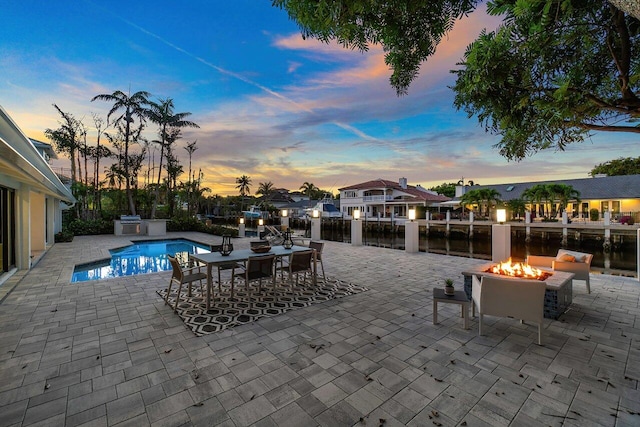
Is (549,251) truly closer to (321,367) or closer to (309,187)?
(321,367)

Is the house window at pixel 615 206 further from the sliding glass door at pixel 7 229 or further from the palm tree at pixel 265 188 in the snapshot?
the palm tree at pixel 265 188

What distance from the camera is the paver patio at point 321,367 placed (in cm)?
208

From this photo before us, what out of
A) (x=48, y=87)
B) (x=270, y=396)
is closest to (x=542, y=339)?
(x=270, y=396)

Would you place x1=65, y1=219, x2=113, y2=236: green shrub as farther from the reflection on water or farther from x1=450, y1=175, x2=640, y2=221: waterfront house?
x1=450, y1=175, x2=640, y2=221: waterfront house

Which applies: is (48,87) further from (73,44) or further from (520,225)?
(520,225)

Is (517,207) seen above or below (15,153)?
below

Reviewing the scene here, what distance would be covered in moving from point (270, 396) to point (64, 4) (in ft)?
34.3

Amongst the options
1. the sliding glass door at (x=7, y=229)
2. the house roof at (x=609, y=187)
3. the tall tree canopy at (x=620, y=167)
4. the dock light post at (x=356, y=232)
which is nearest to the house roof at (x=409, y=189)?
the house roof at (x=609, y=187)

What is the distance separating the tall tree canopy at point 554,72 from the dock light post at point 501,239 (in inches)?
174

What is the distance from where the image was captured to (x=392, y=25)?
2387 millimetres

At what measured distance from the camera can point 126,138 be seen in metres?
18.0

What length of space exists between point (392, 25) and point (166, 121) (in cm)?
2040

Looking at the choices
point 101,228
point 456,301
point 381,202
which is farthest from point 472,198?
point 101,228

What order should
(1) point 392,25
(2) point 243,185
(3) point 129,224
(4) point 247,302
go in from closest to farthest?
(1) point 392,25, (4) point 247,302, (3) point 129,224, (2) point 243,185
